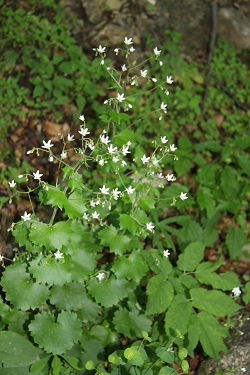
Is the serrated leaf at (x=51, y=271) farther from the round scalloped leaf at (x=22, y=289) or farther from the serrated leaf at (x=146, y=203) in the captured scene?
the serrated leaf at (x=146, y=203)

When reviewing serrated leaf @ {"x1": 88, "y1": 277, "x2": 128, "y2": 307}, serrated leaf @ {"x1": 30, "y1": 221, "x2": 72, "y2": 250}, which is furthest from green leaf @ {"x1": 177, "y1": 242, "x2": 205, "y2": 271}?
serrated leaf @ {"x1": 30, "y1": 221, "x2": 72, "y2": 250}

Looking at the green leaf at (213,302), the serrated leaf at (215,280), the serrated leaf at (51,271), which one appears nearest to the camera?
the serrated leaf at (51,271)

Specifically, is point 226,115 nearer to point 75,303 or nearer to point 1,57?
point 1,57

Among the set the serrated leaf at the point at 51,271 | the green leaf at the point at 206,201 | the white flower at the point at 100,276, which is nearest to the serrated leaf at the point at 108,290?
the white flower at the point at 100,276

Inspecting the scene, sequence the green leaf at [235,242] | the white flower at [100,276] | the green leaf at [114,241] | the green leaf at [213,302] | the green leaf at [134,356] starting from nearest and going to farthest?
the green leaf at [134,356] < the green leaf at [114,241] < the white flower at [100,276] < the green leaf at [213,302] < the green leaf at [235,242]

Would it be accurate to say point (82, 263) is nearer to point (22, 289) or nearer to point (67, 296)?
point (67, 296)

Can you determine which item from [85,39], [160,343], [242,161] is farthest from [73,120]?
[160,343]

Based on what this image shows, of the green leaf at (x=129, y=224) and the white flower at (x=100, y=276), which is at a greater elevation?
the green leaf at (x=129, y=224)
